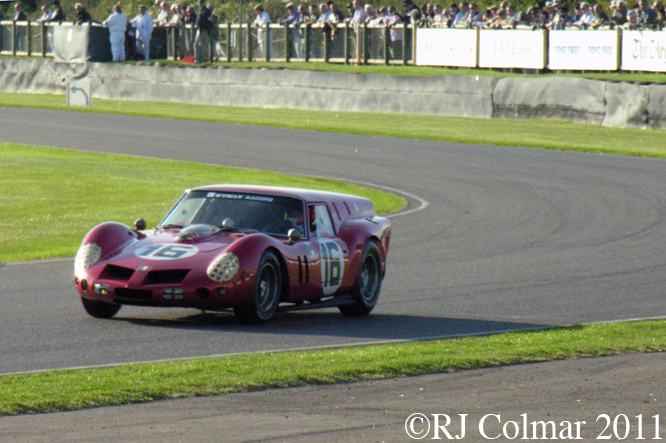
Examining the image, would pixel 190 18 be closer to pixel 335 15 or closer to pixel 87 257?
pixel 335 15

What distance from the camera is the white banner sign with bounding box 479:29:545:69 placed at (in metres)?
31.8

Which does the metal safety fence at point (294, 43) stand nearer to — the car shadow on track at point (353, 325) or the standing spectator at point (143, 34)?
the standing spectator at point (143, 34)

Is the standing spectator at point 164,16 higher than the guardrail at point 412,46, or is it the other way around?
the standing spectator at point 164,16

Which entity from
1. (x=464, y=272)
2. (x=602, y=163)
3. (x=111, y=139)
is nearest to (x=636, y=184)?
(x=602, y=163)

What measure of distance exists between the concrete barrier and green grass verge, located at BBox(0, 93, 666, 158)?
35 cm

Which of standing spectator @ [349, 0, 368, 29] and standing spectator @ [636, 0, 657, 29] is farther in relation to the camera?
standing spectator @ [349, 0, 368, 29]

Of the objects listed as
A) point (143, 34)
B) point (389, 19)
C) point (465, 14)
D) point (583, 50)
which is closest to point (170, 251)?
point (583, 50)

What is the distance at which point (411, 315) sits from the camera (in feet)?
32.9

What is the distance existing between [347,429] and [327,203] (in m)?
4.47

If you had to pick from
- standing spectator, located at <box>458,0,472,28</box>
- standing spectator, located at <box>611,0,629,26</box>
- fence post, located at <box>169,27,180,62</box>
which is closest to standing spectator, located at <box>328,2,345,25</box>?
standing spectator, located at <box>458,0,472,28</box>

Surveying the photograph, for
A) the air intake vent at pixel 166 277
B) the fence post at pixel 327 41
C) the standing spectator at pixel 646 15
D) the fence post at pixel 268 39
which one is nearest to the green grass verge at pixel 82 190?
the air intake vent at pixel 166 277

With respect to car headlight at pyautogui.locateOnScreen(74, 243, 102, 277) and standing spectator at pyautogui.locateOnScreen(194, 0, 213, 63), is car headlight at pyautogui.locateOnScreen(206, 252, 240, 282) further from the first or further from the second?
standing spectator at pyautogui.locateOnScreen(194, 0, 213, 63)

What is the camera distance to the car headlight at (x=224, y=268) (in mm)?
8758

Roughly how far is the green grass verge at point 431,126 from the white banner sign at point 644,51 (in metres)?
2.32
